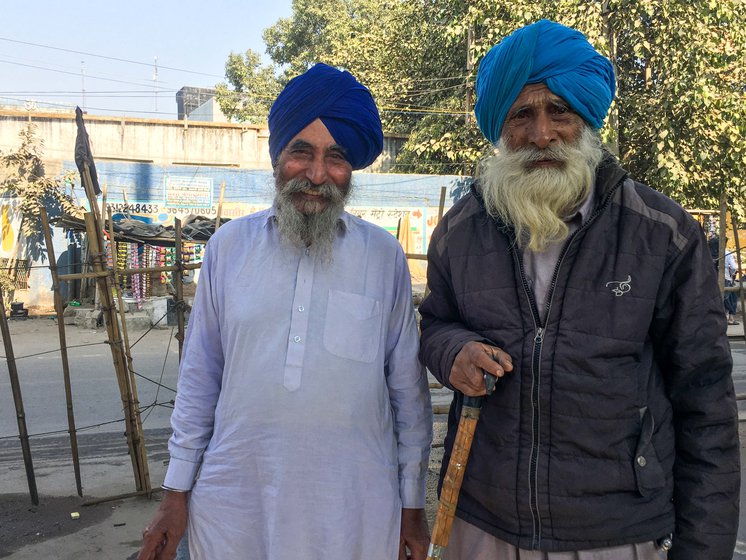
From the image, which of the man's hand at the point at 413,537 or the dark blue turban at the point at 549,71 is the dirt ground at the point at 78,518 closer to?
the man's hand at the point at 413,537

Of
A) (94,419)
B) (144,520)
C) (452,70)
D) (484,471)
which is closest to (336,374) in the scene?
(484,471)

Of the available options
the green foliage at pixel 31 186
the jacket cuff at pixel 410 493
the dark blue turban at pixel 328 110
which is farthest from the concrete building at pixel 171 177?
the jacket cuff at pixel 410 493

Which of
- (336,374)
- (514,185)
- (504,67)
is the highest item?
(504,67)

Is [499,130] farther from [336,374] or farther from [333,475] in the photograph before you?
[333,475]

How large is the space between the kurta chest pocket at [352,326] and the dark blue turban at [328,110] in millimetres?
450

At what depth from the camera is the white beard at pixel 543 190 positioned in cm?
176

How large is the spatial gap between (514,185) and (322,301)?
1.97ft

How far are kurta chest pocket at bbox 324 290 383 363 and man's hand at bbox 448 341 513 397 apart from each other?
30cm

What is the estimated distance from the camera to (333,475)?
1.88 meters

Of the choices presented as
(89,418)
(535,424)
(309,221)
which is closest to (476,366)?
(535,424)

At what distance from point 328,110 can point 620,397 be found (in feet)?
3.70

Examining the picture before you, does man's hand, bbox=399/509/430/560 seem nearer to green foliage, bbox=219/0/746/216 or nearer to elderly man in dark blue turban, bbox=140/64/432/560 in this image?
elderly man in dark blue turban, bbox=140/64/432/560

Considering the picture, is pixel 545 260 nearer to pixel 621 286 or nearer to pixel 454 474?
pixel 621 286

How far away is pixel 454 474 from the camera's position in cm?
177
